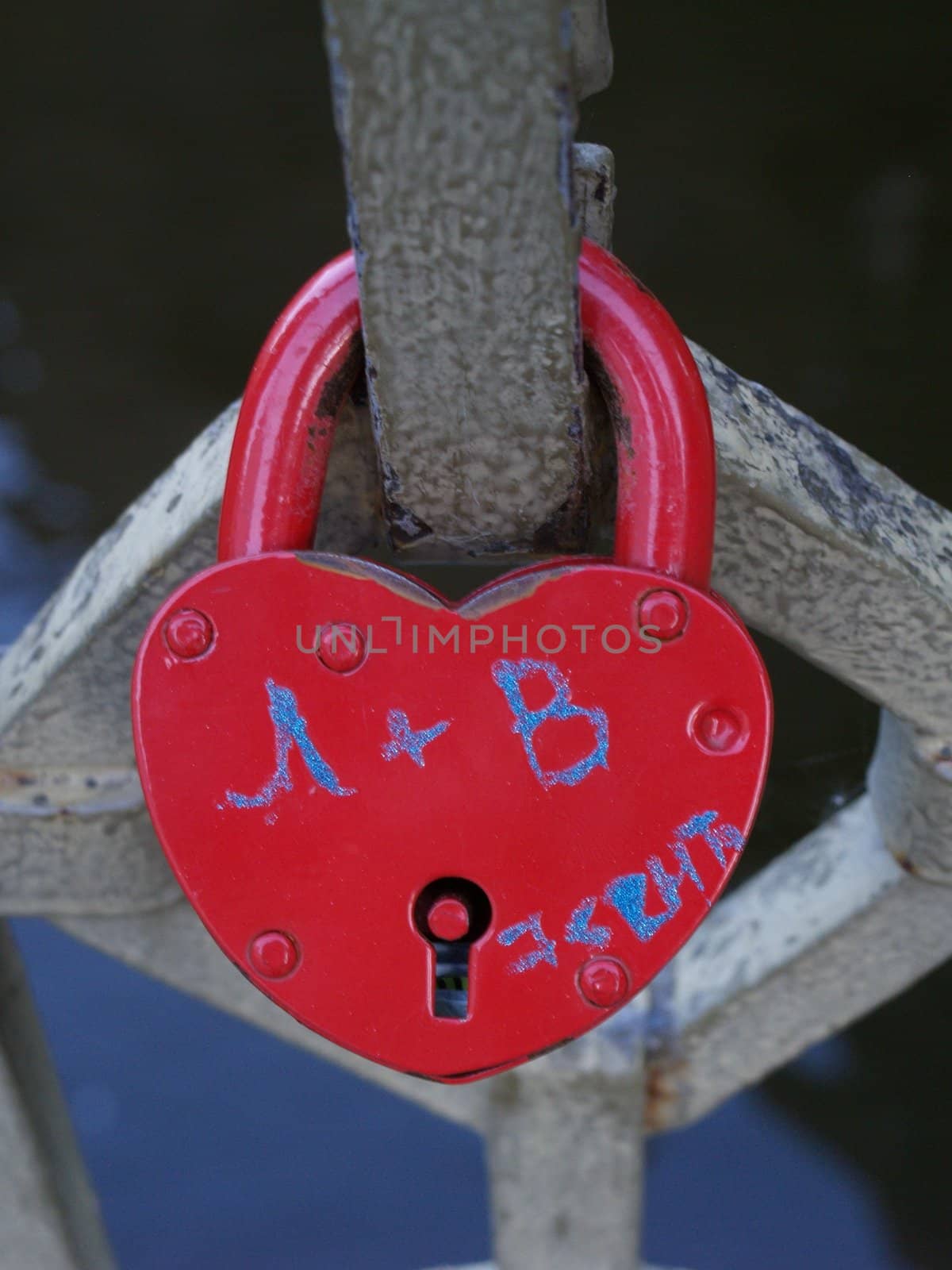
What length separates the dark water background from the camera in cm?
104

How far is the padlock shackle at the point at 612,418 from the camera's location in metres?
0.34

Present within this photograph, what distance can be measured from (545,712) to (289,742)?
0.07m

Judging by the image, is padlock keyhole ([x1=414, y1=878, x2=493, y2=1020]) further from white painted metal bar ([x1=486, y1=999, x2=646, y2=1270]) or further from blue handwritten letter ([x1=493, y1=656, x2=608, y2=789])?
white painted metal bar ([x1=486, y1=999, x2=646, y2=1270])

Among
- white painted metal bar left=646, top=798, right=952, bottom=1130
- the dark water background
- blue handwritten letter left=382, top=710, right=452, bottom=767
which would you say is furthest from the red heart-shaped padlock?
the dark water background

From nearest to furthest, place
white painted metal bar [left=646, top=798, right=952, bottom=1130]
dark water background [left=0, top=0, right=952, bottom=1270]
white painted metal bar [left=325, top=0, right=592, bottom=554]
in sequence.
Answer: white painted metal bar [left=325, top=0, right=592, bottom=554] < white painted metal bar [left=646, top=798, right=952, bottom=1130] < dark water background [left=0, top=0, right=952, bottom=1270]

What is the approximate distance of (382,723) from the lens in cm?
34

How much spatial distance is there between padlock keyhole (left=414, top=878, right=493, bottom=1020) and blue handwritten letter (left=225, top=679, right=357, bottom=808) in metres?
0.04

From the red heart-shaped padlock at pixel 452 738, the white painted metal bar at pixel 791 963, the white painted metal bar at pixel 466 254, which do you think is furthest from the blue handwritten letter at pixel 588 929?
the white painted metal bar at pixel 791 963

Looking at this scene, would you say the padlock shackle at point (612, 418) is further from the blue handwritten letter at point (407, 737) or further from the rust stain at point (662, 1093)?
the rust stain at point (662, 1093)

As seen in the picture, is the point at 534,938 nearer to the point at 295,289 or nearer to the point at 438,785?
the point at 438,785

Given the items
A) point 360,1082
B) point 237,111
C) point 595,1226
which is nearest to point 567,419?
point 595,1226

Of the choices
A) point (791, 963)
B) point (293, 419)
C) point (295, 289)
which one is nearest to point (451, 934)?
point (293, 419)

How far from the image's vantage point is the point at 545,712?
0.34 meters

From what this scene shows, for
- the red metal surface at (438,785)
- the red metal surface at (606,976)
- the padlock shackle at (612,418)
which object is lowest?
the red metal surface at (606,976)
